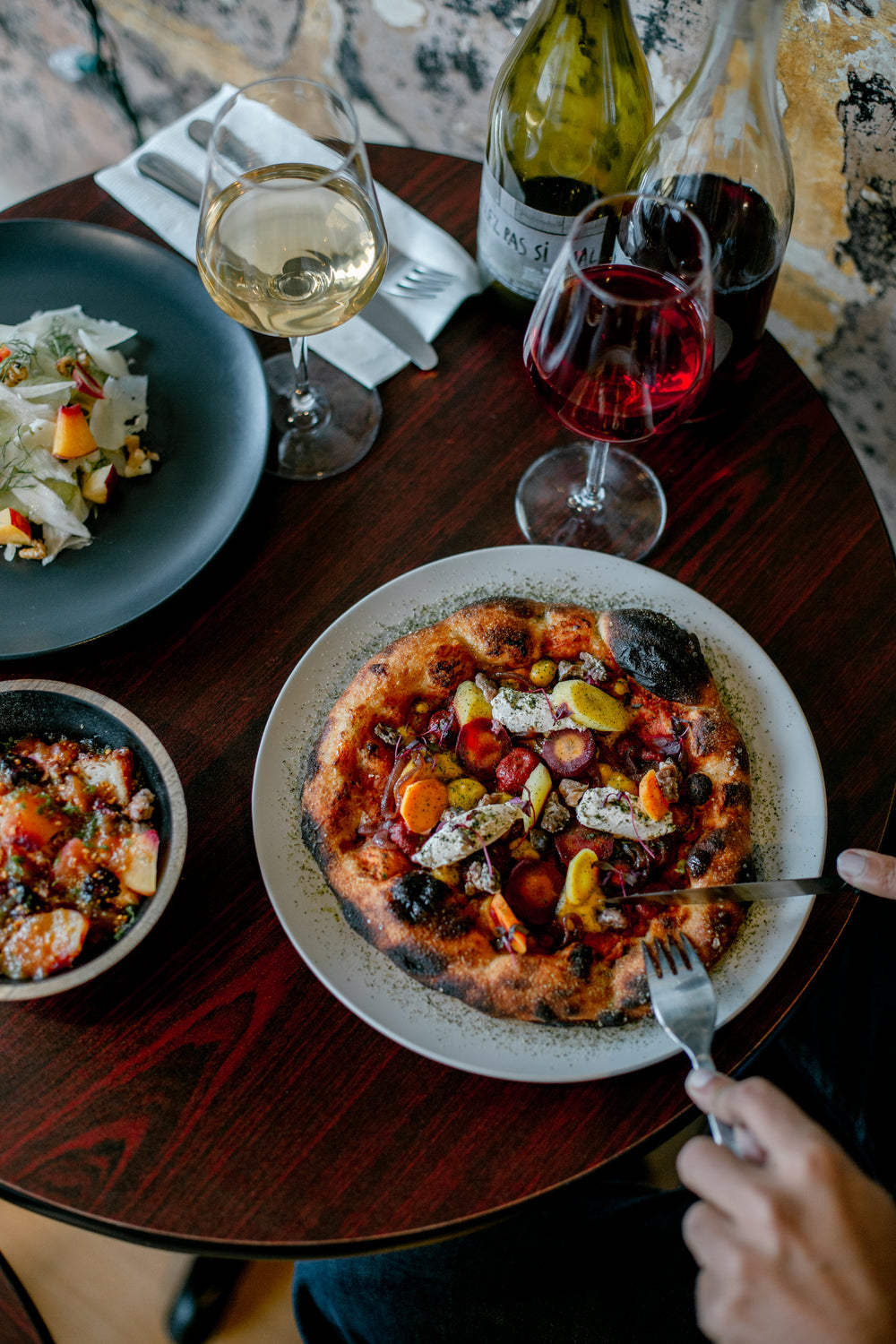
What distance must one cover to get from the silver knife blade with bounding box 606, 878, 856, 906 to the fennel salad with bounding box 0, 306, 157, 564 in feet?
3.20

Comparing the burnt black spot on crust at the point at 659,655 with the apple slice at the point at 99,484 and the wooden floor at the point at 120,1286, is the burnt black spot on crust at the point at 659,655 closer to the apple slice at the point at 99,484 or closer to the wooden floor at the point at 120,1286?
the apple slice at the point at 99,484

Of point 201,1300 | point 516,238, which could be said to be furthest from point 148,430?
point 201,1300

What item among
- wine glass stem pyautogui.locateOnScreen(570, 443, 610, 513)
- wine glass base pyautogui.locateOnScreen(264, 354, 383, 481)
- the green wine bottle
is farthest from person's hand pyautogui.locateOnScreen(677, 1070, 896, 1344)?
the green wine bottle

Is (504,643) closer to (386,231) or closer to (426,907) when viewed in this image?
(426,907)

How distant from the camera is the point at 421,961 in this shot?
1160 mm

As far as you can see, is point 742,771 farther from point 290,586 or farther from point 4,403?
point 4,403

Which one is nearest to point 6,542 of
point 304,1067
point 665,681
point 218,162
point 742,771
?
point 218,162

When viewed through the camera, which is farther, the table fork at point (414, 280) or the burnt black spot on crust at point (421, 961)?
the table fork at point (414, 280)

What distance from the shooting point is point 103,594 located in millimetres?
1462

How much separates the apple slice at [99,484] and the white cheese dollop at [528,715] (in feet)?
2.32

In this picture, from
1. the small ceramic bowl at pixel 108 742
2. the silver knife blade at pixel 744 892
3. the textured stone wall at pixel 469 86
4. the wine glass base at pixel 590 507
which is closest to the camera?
the small ceramic bowl at pixel 108 742

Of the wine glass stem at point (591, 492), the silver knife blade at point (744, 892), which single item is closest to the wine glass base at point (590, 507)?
the wine glass stem at point (591, 492)

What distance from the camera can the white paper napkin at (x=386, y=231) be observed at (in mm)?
1702

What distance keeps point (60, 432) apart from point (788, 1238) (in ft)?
4.55
